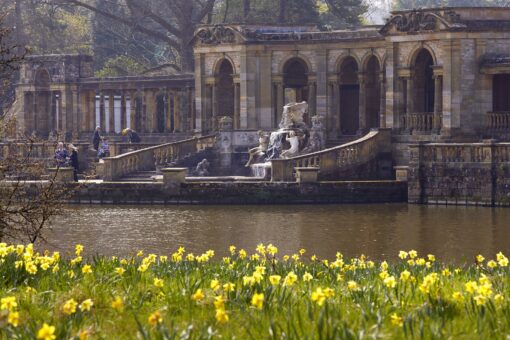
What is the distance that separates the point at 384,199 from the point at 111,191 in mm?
8688

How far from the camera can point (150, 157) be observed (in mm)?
49125

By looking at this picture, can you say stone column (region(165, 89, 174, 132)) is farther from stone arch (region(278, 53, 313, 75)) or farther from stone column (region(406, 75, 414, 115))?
stone column (region(406, 75, 414, 115))

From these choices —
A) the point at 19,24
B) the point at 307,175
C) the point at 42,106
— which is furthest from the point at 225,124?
the point at 19,24

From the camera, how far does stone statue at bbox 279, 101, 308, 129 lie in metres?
47.6

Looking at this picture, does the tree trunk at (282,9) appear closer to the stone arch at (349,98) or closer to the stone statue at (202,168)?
the stone arch at (349,98)

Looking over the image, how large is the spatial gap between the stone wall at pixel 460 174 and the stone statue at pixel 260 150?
8.34m

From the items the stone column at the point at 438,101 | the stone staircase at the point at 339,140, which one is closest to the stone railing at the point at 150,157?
the stone staircase at the point at 339,140

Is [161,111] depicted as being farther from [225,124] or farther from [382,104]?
[382,104]

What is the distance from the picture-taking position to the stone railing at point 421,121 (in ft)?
152

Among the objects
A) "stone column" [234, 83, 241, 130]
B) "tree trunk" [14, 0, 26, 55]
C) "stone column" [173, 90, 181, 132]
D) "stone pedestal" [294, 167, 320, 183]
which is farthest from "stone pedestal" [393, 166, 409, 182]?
"tree trunk" [14, 0, 26, 55]

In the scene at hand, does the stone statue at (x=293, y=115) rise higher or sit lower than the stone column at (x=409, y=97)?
lower

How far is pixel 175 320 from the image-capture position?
12172 millimetres

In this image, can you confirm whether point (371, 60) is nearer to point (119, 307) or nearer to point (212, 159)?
point (212, 159)

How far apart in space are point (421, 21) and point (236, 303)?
34.6 m
